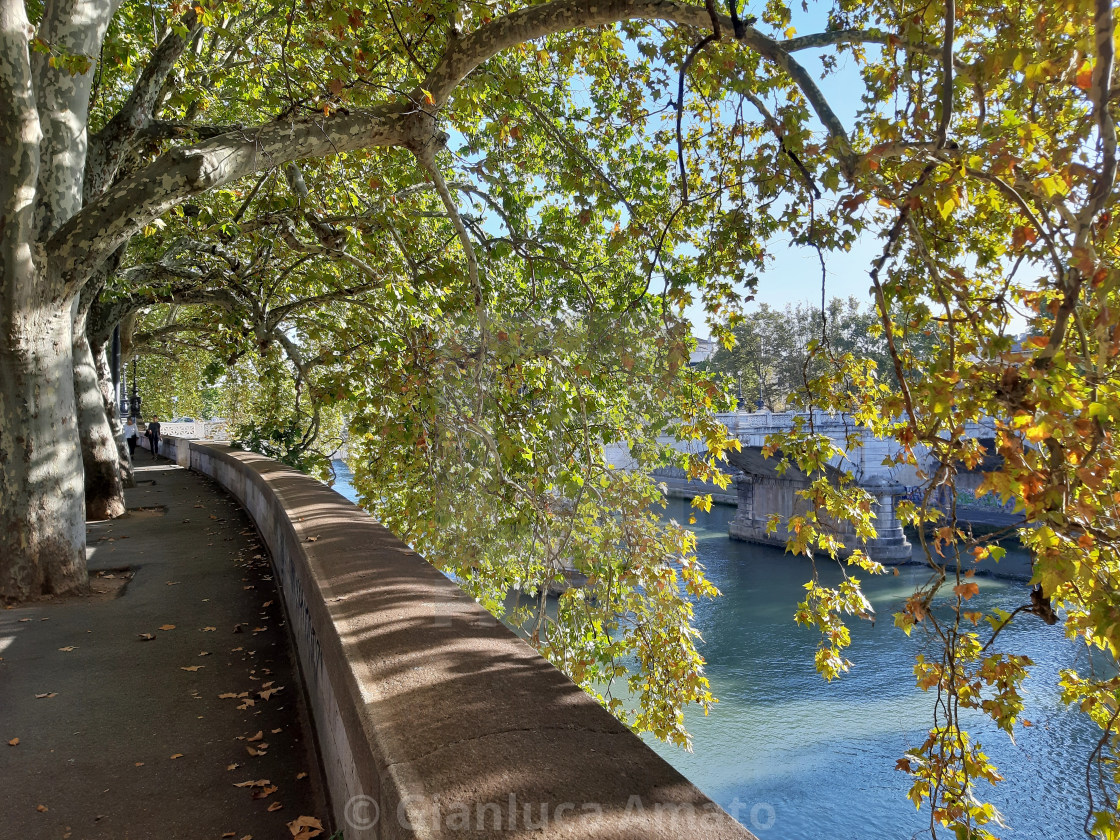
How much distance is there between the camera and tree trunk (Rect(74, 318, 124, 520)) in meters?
9.55

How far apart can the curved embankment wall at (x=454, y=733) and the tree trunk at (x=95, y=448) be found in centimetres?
760

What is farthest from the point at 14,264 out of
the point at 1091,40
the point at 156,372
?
the point at 156,372

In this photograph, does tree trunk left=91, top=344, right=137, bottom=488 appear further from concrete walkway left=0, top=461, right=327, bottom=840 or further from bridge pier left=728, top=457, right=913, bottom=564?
bridge pier left=728, top=457, right=913, bottom=564

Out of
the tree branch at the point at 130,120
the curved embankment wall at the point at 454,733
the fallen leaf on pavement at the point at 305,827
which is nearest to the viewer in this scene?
the curved embankment wall at the point at 454,733

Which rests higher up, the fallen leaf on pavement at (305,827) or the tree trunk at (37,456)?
the tree trunk at (37,456)

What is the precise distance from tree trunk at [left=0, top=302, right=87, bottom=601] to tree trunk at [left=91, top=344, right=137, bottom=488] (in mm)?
6810

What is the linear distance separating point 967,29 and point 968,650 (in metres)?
3.96

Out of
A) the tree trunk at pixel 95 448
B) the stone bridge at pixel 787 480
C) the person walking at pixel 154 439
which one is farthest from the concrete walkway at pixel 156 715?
the stone bridge at pixel 787 480

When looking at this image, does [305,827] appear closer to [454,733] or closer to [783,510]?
[454,733]

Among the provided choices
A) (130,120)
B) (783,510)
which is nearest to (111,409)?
(130,120)

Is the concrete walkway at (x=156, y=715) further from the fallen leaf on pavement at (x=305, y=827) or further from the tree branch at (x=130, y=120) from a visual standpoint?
the tree branch at (x=130, y=120)

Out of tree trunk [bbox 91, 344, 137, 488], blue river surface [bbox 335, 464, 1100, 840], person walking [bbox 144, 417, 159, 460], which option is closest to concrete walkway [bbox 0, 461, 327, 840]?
tree trunk [bbox 91, 344, 137, 488]

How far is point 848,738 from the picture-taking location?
15422mm

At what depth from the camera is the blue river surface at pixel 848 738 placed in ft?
42.2
